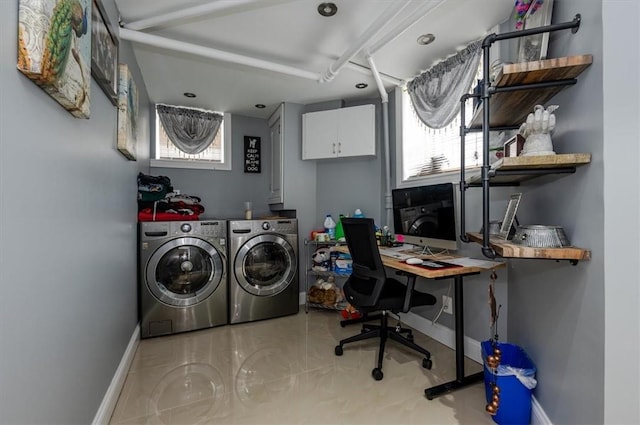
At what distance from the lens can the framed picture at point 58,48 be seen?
A: 768 millimetres

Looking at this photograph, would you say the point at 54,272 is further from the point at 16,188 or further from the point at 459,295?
the point at 459,295

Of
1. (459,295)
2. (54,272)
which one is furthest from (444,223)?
(54,272)

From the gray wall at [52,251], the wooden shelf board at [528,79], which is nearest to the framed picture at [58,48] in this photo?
the gray wall at [52,251]

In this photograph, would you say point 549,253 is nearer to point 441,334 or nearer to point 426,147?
point 441,334

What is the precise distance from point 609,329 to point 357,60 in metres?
2.35

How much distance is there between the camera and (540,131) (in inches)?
48.4

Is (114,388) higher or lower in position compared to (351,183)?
lower

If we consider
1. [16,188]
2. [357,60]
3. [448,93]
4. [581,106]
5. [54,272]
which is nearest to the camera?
[16,188]

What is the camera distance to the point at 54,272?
989mm

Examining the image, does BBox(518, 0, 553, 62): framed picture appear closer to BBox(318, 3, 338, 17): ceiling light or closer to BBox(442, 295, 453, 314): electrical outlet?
BBox(318, 3, 338, 17): ceiling light

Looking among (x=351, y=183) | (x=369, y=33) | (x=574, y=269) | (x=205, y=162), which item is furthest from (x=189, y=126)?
(x=574, y=269)

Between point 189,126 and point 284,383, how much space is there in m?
2.99

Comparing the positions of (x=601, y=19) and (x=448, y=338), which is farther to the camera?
(x=448, y=338)

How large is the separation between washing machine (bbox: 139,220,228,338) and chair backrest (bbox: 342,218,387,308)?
1.34 meters
